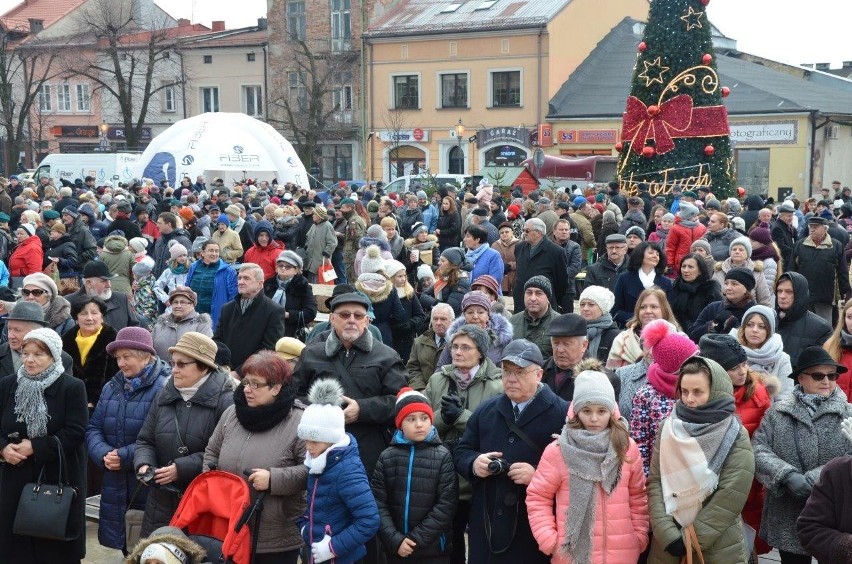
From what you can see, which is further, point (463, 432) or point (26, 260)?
point (26, 260)

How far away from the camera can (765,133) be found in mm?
34625

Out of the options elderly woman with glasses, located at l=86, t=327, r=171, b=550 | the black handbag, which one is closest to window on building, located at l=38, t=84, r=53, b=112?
elderly woman with glasses, located at l=86, t=327, r=171, b=550

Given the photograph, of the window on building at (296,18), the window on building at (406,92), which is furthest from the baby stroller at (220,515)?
the window on building at (296,18)

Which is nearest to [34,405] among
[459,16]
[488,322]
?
[488,322]

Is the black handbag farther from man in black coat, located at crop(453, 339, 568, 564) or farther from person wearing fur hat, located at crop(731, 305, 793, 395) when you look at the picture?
person wearing fur hat, located at crop(731, 305, 793, 395)

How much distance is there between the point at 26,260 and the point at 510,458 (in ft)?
28.6

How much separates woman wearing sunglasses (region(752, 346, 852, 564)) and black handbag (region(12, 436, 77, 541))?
12.6 feet

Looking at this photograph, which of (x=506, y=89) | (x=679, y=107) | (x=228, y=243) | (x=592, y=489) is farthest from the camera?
(x=506, y=89)

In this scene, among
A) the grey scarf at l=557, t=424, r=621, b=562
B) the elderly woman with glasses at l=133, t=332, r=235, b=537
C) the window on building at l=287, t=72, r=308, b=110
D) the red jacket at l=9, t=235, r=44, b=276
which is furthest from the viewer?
the window on building at l=287, t=72, r=308, b=110

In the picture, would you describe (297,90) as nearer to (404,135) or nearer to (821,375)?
(404,135)

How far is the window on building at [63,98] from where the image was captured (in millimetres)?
54344

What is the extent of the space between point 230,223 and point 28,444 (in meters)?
9.65

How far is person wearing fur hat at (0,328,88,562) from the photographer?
5668 millimetres

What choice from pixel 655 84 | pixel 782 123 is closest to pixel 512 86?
pixel 782 123
